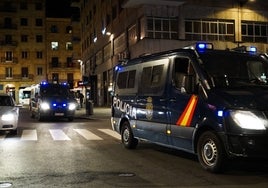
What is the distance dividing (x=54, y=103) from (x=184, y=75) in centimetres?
1701

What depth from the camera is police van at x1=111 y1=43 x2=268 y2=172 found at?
8.35m

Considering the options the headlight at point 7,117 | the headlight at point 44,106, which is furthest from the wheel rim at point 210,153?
the headlight at point 44,106

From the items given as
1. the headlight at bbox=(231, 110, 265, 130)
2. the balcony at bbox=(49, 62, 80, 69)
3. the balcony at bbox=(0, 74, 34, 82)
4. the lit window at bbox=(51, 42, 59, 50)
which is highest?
the lit window at bbox=(51, 42, 59, 50)

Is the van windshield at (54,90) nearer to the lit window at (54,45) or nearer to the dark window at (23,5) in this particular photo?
Answer: the lit window at (54,45)

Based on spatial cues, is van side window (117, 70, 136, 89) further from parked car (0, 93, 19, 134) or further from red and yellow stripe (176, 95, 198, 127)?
parked car (0, 93, 19, 134)

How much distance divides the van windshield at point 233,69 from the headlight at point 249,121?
1068mm

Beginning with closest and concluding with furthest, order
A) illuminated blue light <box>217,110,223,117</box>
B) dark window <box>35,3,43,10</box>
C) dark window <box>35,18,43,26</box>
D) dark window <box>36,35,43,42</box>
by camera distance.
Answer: illuminated blue light <box>217,110,223,117</box> < dark window <box>36,35,43,42</box> < dark window <box>35,18,43,26</box> < dark window <box>35,3,43,10</box>

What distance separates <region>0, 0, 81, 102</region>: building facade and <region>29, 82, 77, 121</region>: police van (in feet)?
192

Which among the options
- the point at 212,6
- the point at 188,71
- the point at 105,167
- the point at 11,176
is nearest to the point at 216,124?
the point at 188,71

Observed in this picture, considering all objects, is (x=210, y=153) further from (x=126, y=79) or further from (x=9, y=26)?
(x=9, y=26)

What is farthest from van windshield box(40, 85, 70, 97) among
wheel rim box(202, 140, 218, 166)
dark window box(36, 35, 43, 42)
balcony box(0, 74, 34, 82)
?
dark window box(36, 35, 43, 42)

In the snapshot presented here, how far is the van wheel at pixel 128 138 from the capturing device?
12.7 meters

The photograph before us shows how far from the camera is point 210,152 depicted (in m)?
9.06

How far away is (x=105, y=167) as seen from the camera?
9.80 metres
